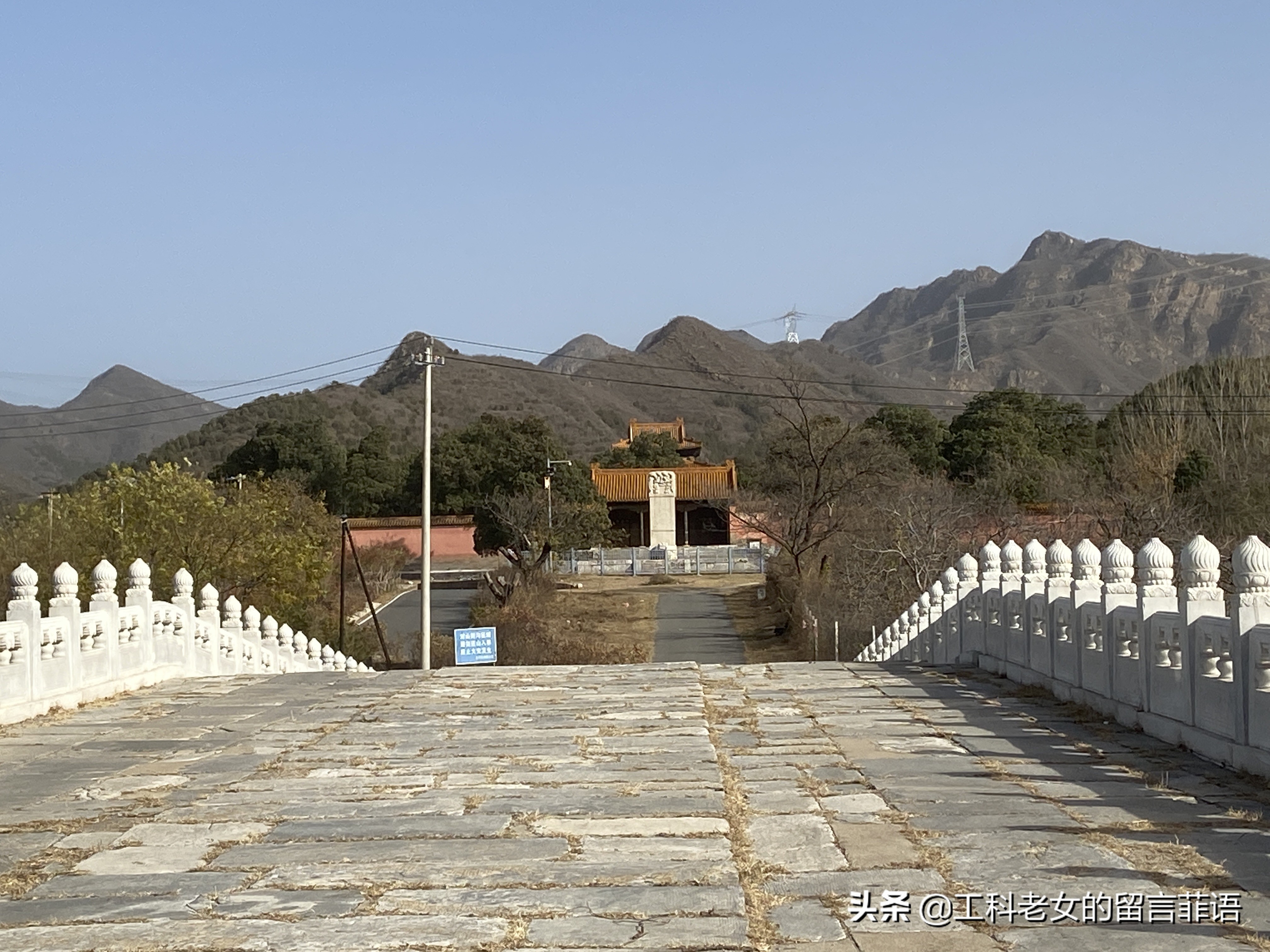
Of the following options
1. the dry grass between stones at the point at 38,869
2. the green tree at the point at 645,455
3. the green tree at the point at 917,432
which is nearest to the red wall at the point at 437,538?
the green tree at the point at 645,455

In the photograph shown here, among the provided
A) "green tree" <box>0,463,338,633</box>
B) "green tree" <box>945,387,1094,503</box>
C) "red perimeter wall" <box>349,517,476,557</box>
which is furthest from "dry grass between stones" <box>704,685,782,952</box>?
"red perimeter wall" <box>349,517,476,557</box>

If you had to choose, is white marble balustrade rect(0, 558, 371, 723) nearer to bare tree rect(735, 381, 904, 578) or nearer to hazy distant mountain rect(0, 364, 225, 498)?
bare tree rect(735, 381, 904, 578)

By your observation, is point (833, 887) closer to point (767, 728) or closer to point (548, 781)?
point (548, 781)

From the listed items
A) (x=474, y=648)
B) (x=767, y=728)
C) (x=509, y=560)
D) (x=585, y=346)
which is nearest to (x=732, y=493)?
(x=509, y=560)

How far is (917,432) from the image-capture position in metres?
55.7

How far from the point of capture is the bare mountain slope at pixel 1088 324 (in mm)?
131000

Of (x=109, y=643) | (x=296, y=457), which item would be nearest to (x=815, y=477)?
(x=296, y=457)

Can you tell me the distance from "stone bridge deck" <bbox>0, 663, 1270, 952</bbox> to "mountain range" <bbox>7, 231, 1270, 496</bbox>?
210ft

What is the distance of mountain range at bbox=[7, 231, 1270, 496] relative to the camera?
291 ft

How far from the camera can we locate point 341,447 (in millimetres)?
67312

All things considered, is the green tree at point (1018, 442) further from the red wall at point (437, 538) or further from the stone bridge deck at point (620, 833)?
the stone bridge deck at point (620, 833)

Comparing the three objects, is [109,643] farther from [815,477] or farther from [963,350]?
Result: [963,350]

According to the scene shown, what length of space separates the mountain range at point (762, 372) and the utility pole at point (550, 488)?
25.5 metres

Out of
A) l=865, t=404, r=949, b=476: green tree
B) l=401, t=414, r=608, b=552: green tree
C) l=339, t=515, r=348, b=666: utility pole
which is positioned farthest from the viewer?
l=865, t=404, r=949, b=476: green tree
